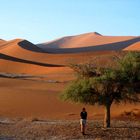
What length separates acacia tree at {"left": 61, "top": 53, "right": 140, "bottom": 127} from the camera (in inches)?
860

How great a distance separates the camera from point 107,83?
21.9 meters

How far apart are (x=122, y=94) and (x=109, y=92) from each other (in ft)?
1.88

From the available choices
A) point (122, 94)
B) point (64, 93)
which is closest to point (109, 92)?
point (122, 94)

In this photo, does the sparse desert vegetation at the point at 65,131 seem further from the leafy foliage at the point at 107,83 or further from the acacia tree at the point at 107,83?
the leafy foliage at the point at 107,83

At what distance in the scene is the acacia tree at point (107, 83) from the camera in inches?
860

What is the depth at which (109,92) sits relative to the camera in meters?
22.4

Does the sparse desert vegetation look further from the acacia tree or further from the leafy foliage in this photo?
the leafy foliage

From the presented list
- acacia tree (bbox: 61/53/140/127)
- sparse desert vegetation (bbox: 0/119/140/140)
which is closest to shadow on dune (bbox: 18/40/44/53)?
sparse desert vegetation (bbox: 0/119/140/140)

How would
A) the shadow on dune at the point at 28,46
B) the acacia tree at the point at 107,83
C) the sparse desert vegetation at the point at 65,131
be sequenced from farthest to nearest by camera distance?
the shadow on dune at the point at 28,46 < the acacia tree at the point at 107,83 < the sparse desert vegetation at the point at 65,131

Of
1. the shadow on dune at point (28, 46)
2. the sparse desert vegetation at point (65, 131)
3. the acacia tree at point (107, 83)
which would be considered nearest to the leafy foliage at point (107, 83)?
the acacia tree at point (107, 83)

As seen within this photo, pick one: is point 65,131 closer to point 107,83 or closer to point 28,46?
point 107,83

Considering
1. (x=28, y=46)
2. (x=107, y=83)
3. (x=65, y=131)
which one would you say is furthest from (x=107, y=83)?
(x=28, y=46)

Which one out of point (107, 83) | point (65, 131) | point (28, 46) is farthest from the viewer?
point (28, 46)

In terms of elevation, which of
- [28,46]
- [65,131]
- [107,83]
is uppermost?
[28,46]
